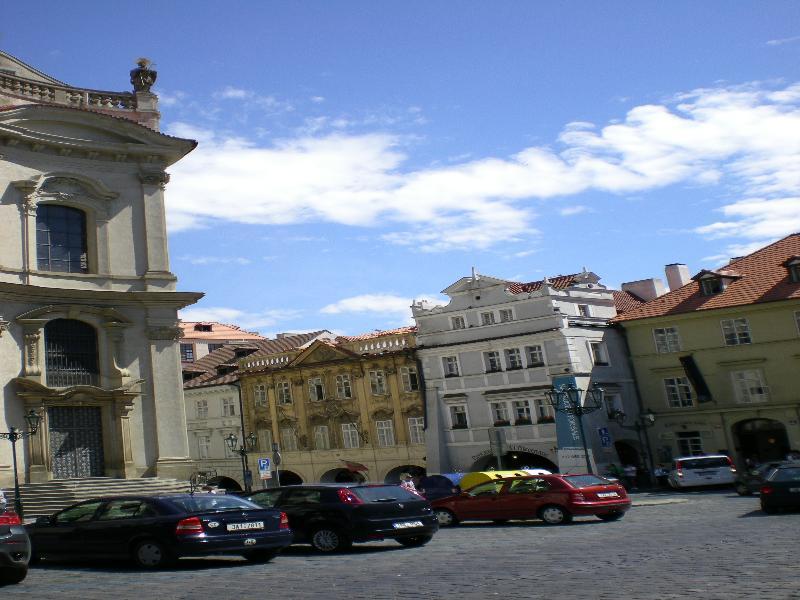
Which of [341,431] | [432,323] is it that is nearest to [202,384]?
[341,431]

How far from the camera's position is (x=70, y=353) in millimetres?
30062

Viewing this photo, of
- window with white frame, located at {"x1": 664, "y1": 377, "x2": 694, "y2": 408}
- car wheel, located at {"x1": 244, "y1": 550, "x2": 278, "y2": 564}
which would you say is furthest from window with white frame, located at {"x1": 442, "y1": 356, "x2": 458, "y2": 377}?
car wheel, located at {"x1": 244, "y1": 550, "x2": 278, "y2": 564}

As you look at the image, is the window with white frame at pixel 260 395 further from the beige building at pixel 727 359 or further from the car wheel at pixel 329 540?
the car wheel at pixel 329 540

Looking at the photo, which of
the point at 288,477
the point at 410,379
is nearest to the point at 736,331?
the point at 410,379

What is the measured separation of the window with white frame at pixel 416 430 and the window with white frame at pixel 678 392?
13641 millimetres

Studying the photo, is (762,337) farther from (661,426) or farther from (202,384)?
(202,384)

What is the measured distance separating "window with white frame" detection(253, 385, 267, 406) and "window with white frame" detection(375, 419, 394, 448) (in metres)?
9.62

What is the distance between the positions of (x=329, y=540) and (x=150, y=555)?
11.1ft

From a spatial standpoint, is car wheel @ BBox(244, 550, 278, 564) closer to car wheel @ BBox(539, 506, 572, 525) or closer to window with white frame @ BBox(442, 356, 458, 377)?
car wheel @ BBox(539, 506, 572, 525)

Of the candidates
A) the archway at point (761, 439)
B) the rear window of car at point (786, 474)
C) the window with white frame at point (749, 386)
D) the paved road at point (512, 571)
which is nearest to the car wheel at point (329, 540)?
the paved road at point (512, 571)

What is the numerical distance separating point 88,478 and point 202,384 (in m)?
32.3

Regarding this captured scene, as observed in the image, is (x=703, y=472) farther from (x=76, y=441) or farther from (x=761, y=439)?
(x=76, y=441)

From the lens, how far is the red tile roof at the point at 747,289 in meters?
41.6

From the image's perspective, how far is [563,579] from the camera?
10.2 m
